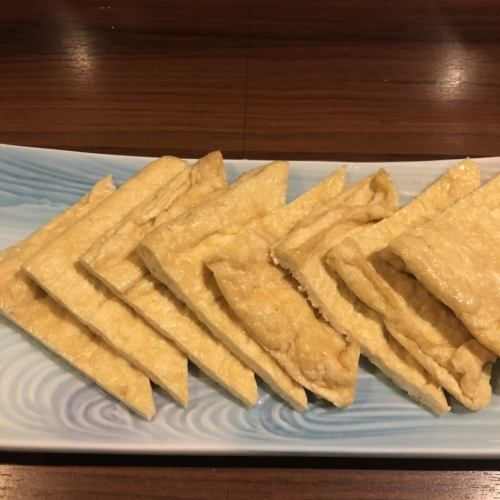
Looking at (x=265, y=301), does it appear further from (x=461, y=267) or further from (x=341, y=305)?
(x=461, y=267)

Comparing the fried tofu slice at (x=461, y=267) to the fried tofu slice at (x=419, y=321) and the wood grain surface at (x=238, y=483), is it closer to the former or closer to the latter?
the fried tofu slice at (x=419, y=321)

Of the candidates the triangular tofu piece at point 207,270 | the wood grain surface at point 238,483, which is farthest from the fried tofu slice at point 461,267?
the triangular tofu piece at point 207,270

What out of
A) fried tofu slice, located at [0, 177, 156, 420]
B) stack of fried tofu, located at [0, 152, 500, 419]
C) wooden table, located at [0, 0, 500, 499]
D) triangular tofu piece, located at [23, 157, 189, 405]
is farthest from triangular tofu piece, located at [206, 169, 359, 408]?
wooden table, located at [0, 0, 500, 499]

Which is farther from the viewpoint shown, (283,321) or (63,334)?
(63,334)

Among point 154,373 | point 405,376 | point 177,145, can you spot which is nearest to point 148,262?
point 154,373

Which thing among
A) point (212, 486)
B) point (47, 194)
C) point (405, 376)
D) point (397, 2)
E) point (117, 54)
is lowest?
point (212, 486)

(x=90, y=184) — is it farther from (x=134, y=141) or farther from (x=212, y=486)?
(x=212, y=486)

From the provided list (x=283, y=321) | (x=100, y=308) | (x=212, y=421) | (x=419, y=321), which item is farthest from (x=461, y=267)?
(x=100, y=308)
